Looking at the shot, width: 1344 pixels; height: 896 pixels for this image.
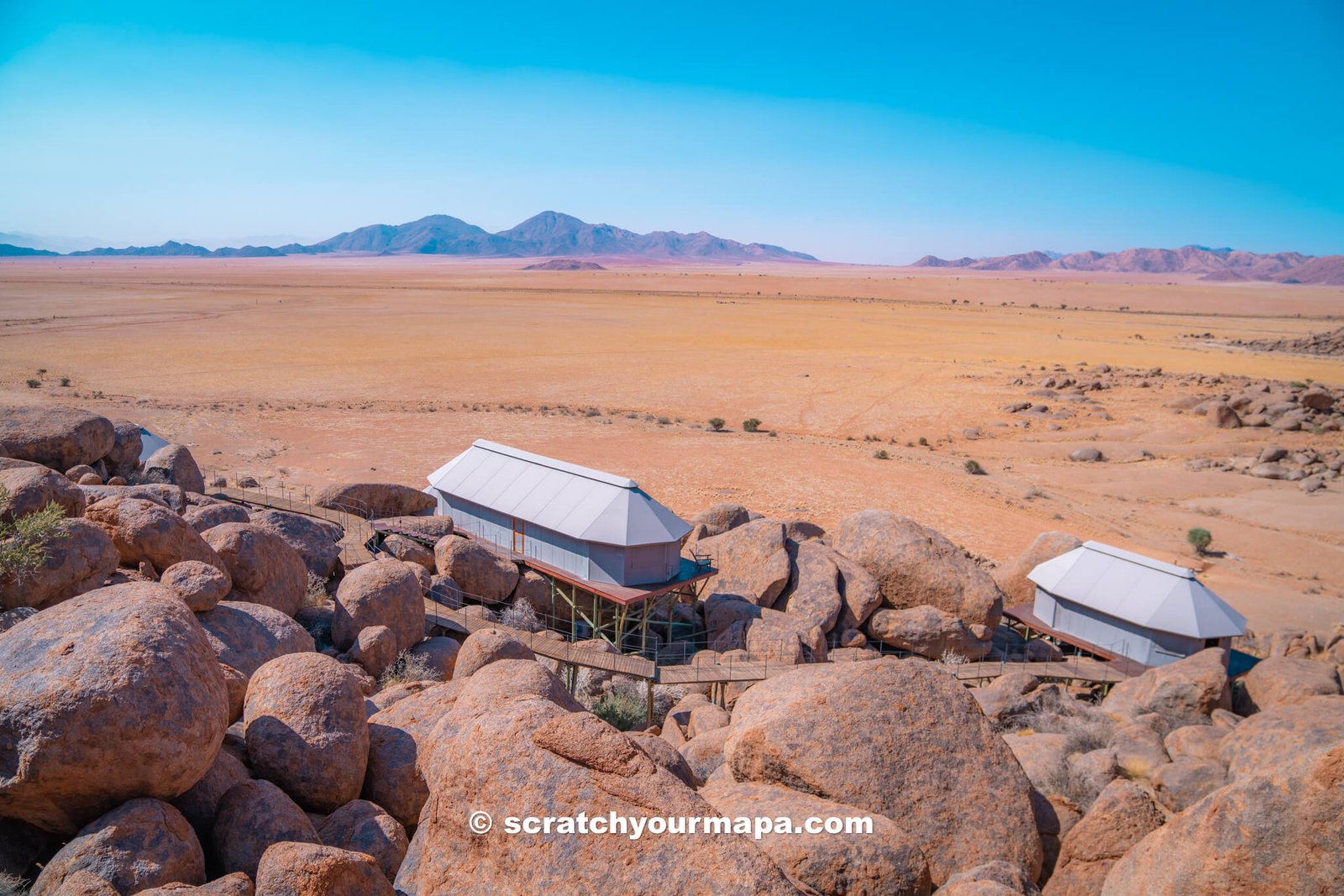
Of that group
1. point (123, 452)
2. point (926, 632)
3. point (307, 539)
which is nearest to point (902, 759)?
point (926, 632)

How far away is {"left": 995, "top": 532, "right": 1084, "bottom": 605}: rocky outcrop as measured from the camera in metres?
24.2

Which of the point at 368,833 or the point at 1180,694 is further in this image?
the point at 1180,694

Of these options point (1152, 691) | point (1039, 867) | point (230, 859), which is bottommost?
point (1152, 691)

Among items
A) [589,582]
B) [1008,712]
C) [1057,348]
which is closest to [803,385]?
[1057,348]

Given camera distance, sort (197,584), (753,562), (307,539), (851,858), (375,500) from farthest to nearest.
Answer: (375,500) → (753,562) → (307,539) → (197,584) → (851,858)

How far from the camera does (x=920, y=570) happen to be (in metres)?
21.5

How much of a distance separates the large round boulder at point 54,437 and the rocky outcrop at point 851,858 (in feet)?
66.8

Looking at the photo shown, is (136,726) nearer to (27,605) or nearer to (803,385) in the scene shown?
(27,605)

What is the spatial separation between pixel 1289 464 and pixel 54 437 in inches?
2139

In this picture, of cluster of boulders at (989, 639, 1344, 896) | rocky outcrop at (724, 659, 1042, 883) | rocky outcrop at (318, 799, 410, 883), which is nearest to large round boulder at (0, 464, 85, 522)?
rocky outcrop at (318, 799, 410, 883)

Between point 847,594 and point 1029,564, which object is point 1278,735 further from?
point 1029,564

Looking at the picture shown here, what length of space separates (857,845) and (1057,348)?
96.2m

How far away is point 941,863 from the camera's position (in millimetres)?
8148

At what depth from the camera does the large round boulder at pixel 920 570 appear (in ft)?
69.1
